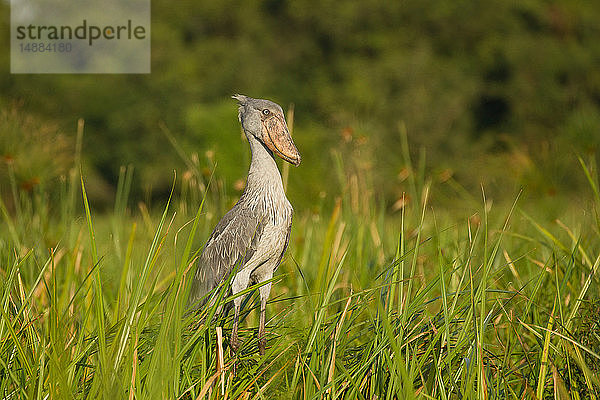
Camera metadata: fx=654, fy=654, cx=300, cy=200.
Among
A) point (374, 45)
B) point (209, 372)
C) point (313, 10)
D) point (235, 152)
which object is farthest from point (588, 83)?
point (209, 372)

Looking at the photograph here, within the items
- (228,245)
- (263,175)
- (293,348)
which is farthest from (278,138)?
(293,348)

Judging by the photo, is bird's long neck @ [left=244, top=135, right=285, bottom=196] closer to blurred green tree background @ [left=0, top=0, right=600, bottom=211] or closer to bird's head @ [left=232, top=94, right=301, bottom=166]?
bird's head @ [left=232, top=94, right=301, bottom=166]

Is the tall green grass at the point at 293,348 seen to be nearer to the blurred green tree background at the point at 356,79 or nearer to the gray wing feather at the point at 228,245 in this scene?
the gray wing feather at the point at 228,245

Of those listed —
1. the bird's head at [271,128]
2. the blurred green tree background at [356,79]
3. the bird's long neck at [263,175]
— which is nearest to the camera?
the bird's head at [271,128]

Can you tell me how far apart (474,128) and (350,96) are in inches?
139

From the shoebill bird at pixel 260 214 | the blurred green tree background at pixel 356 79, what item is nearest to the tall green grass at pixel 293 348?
the shoebill bird at pixel 260 214

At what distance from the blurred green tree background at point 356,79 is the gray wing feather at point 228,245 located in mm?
10725

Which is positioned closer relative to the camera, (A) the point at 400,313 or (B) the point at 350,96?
(A) the point at 400,313

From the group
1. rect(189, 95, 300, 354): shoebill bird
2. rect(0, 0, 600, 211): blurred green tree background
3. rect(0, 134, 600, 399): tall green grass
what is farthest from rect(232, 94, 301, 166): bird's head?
rect(0, 0, 600, 211): blurred green tree background

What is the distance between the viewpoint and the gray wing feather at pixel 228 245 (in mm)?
1587

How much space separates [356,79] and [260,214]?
45.8ft

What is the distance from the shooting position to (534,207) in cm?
395

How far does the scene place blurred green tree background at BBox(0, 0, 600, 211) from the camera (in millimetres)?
14586

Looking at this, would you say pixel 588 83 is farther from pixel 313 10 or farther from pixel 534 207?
pixel 534 207
